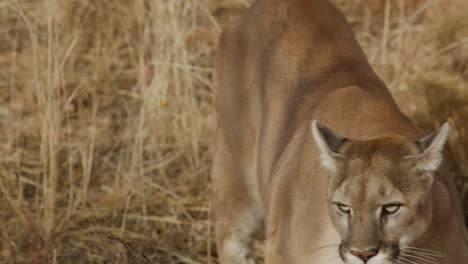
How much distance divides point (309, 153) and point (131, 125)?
9.55 ft

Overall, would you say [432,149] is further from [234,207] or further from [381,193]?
[234,207]

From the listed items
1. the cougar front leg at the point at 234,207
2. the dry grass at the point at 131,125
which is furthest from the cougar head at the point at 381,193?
the dry grass at the point at 131,125

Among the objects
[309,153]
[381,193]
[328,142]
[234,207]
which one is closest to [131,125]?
[234,207]

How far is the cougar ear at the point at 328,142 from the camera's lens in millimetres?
2799

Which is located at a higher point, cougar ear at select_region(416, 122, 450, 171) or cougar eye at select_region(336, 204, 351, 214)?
cougar ear at select_region(416, 122, 450, 171)

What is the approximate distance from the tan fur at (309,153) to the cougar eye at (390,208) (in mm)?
19

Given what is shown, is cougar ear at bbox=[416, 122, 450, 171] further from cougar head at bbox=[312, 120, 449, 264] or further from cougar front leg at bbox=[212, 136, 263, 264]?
cougar front leg at bbox=[212, 136, 263, 264]

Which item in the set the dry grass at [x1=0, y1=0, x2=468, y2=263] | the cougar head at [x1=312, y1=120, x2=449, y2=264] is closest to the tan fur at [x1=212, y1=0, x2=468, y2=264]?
the cougar head at [x1=312, y1=120, x2=449, y2=264]

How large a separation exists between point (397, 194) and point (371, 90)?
0.77 meters

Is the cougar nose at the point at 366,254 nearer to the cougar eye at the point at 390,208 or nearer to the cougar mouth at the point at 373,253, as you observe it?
the cougar mouth at the point at 373,253

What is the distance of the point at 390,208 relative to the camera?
2.68 meters

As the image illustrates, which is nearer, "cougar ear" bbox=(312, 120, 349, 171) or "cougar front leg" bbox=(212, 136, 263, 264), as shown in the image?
"cougar ear" bbox=(312, 120, 349, 171)

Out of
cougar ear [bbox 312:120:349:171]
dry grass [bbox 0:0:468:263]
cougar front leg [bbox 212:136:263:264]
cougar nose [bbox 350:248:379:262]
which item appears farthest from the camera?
dry grass [bbox 0:0:468:263]

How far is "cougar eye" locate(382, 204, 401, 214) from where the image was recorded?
2.68 metres
